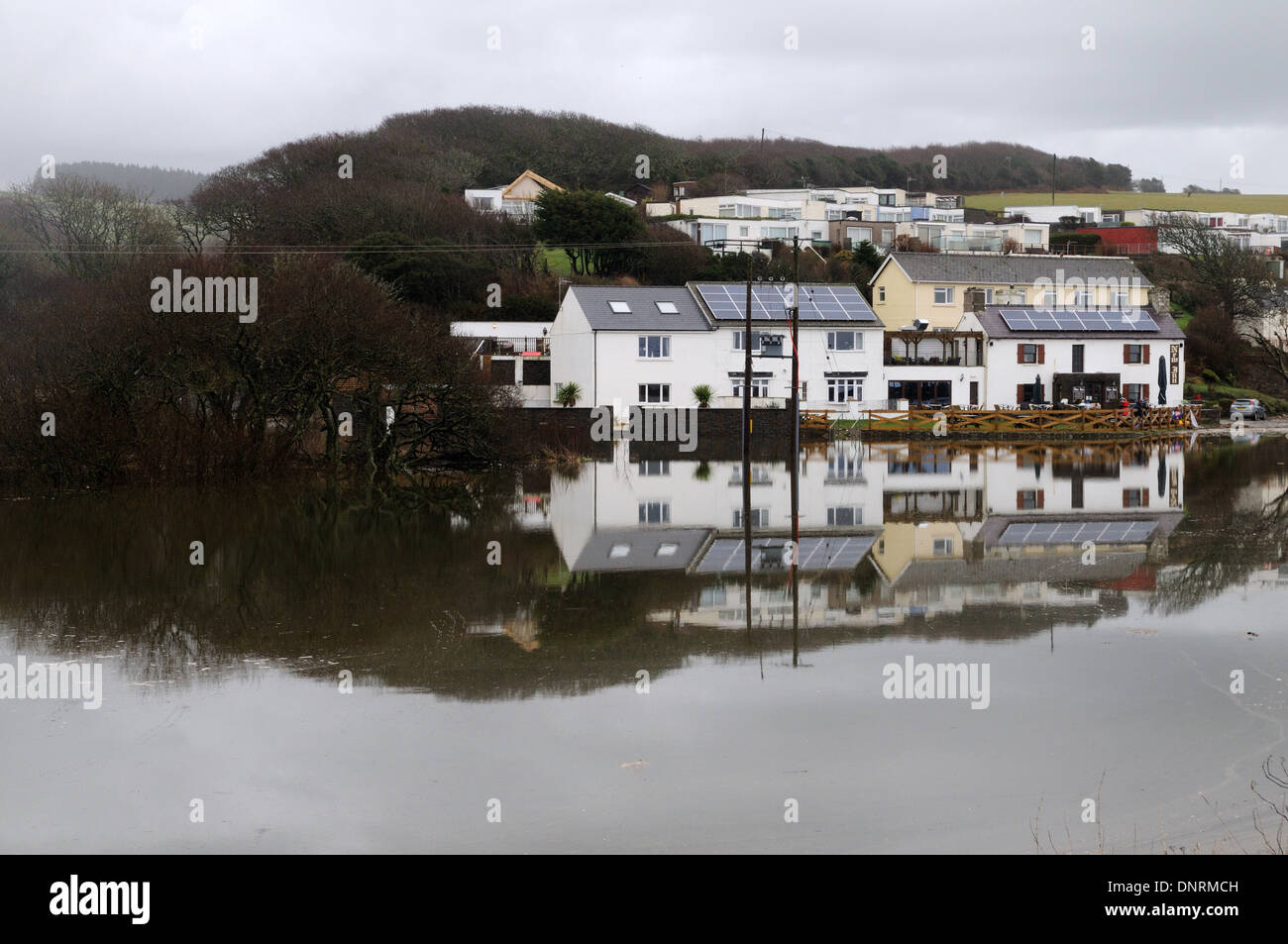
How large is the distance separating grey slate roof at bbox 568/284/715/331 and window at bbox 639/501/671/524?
22.7m

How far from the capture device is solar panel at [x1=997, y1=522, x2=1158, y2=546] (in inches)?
755

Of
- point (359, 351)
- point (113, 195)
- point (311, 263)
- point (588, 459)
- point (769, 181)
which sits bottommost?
point (588, 459)

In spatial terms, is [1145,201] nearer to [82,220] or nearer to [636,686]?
[82,220]

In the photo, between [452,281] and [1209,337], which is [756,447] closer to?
[452,281]

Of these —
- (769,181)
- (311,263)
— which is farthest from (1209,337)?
(769,181)

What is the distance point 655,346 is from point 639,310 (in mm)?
1616

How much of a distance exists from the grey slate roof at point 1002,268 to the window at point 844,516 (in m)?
37.1

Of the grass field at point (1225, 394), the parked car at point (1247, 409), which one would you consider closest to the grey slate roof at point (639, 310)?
the parked car at point (1247, 409)

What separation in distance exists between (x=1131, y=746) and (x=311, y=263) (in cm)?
2504

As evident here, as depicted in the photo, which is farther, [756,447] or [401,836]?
[756,447]

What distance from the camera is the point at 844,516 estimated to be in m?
22.4

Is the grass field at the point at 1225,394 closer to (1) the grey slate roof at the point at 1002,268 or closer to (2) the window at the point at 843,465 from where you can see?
(1) the grey slate roof at the point at 1002,268
